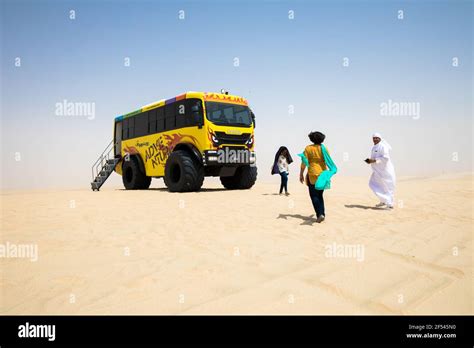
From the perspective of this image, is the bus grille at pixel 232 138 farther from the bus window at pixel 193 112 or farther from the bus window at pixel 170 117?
the bus window at pixel 170 117

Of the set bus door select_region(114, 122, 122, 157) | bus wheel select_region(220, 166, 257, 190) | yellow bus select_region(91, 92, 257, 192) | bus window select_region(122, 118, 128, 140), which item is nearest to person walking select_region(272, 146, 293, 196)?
yellow bus select_region(91, 92, 257, 192)

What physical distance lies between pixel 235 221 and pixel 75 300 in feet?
12.2

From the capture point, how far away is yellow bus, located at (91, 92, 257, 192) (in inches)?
459

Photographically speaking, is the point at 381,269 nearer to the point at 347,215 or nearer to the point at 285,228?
the point at 285,228

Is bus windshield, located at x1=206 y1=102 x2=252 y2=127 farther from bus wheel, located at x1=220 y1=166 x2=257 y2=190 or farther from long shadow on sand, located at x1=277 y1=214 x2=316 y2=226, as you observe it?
long shadow on sand, located at x1=277 y1=214 x2=316 y2=226

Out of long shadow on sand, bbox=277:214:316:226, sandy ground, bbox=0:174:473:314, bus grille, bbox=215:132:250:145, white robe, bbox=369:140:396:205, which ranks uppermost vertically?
bus grille, bbox=215:132:250:145

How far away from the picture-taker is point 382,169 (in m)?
8.31

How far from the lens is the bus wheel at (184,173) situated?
38.3ft

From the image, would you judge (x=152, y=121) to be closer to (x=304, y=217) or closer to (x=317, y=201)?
(x=304, y=217)

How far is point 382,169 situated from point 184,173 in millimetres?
6345

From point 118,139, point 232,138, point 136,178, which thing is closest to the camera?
point 232,138

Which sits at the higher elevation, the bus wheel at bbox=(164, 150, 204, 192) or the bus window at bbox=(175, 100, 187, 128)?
the bus window at bbox=(175, 100, 187, 128)

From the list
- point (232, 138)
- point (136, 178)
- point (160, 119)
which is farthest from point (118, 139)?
point (232, 138)

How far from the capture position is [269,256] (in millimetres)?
4285
